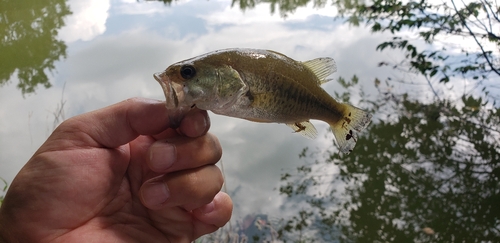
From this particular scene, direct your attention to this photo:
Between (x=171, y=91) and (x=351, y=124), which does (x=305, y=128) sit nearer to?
(x=351, y=124)

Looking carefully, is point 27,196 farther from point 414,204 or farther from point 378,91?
point 378,91

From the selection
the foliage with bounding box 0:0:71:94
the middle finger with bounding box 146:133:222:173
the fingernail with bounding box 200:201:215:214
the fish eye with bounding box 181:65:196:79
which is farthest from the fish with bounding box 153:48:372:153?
the foliage with bounding box 0:0:71:94

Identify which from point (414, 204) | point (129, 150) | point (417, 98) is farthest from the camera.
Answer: point (417, 98)

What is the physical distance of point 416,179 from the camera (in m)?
5.64

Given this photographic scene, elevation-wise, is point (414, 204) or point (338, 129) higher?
point (338, 129)

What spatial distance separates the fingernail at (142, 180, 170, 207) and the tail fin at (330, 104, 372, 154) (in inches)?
34.6

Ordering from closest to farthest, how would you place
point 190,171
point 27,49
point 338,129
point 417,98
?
point 338,129
point 190,171
point 417,98
point 27,49

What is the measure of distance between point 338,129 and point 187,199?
817 mm

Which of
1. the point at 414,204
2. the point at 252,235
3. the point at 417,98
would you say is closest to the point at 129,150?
the point at 252,235

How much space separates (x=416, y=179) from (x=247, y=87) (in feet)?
16.7

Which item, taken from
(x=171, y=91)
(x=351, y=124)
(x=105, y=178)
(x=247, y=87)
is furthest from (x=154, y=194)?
(x=351, y=124)

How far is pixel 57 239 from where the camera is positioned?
5.54 ft

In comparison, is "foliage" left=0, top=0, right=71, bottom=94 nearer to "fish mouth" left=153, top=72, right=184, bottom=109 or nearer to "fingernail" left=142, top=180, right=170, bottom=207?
"fingernail" left=142, top=180, right=170, bottom=207

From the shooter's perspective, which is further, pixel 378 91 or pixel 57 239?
pixel 378 91
